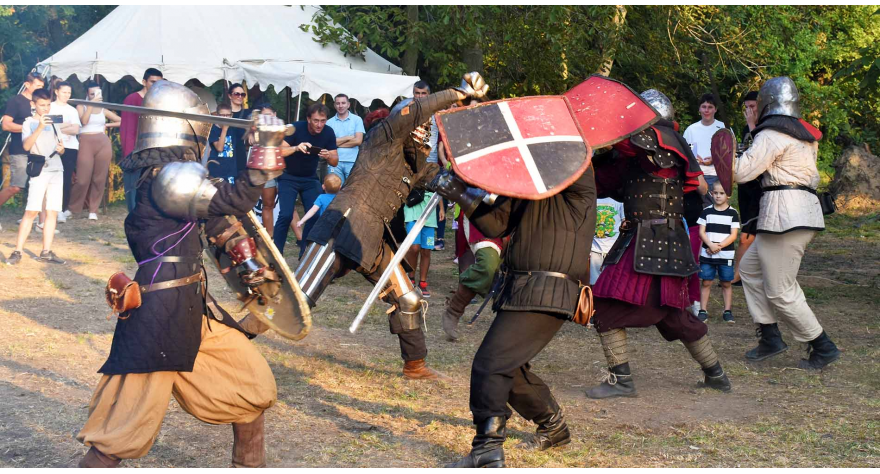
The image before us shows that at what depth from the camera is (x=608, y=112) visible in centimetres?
420

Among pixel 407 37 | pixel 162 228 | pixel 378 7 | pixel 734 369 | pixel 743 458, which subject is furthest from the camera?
pixel 378 7

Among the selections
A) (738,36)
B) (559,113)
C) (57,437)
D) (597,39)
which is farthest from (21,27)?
(559,113)

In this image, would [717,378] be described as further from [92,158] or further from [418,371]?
[92,158]

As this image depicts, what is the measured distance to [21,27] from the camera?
15969 mm

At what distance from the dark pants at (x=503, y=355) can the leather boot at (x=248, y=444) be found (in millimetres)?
872

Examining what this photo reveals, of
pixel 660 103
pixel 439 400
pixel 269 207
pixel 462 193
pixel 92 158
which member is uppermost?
pixel 660 103

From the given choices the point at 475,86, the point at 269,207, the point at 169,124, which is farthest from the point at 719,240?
the point at 269,207

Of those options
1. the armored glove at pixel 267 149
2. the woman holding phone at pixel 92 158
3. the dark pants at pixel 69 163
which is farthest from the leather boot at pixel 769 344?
the dark pants at pixel 69 163

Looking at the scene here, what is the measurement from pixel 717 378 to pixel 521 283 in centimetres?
201

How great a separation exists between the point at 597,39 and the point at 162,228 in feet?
34.3

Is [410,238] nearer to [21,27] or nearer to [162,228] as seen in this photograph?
[162,228]

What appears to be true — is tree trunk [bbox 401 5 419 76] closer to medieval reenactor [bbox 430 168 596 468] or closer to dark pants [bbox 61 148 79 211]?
dark pants [bbox 61 148 79 211]

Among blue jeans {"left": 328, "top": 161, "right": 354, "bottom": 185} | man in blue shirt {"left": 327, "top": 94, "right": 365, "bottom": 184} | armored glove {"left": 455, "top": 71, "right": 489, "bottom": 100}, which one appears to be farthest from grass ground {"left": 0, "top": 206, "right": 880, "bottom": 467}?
man in blue shirt {"left": 327, "top": 94, "right": 365, "bottom": 184}

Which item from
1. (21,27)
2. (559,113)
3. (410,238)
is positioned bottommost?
(21,27)
